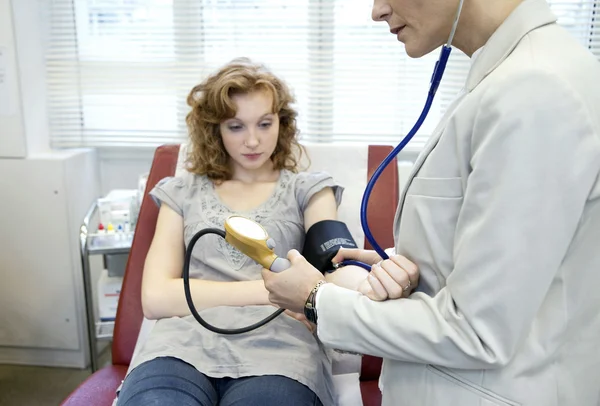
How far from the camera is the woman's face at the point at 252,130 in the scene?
1537 millimetres

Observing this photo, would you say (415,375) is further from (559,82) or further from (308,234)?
(308,234)

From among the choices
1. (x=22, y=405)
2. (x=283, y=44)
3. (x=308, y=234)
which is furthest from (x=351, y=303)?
(x=22, y=405)

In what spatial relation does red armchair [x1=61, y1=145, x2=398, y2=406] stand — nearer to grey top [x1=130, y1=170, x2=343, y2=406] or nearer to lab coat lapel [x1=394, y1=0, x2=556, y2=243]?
grey top [x1=130, y1=170, x2=343, y2=406]

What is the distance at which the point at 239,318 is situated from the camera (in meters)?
1.37

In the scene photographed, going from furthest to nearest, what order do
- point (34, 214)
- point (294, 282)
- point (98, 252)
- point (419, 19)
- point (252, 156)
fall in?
point (34, 214) < point (98, 252) < point (252, 156) < point (294, 282) < point (419, 19)

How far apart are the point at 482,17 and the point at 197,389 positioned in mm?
892

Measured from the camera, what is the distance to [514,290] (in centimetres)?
69

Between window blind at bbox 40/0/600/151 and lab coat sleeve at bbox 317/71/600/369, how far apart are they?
5.56 ft

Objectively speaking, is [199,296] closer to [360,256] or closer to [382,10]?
[360,256]

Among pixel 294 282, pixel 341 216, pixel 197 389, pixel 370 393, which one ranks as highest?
pixel 294 282

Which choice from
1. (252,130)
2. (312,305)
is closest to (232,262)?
(252,130)

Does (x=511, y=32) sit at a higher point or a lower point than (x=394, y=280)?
higher

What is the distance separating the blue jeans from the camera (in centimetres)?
115

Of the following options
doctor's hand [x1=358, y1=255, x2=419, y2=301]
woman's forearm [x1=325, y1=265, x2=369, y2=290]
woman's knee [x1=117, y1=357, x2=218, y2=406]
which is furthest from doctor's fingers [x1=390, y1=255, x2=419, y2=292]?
woman's knee [x1=117, y1=357, x2=218, y2=406]
